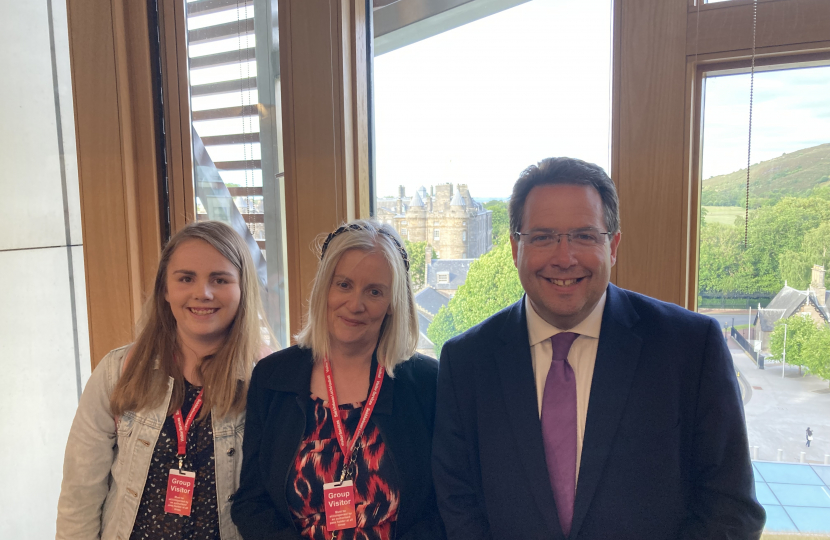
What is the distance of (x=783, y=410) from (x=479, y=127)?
1476 millimetres

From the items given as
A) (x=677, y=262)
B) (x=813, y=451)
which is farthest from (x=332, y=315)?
(x=813, y=451)

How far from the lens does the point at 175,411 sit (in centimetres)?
170

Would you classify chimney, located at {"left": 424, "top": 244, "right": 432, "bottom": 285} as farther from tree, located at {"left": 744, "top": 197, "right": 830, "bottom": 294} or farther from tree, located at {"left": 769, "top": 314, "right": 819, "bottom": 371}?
tree, located at {"left": 769, "top": 314, "right": 819, "bottom": 371}

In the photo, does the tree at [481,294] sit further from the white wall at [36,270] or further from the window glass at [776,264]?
the white wall at [36,270]

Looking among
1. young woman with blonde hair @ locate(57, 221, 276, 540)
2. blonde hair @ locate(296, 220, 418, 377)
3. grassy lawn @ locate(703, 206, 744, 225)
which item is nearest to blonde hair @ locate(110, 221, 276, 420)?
young woman with blonde hair @ locate(57, 221, 276, 540)

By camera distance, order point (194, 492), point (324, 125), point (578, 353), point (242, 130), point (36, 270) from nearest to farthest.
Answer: point (578, 353) < point (194, 492) < point (324, 125) < point (242, 130) < point (36, 270)

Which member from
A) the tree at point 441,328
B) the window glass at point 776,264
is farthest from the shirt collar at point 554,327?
the tree at point 441,328

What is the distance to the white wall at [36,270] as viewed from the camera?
284cm

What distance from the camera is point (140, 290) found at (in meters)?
2.78

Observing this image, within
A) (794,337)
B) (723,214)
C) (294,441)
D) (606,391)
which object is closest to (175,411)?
(294,441)

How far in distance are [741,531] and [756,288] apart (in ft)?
2.76

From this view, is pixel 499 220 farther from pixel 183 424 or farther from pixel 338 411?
pixel 183 424

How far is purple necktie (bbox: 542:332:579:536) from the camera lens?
134cm

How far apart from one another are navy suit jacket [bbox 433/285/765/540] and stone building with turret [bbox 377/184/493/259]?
0.78 m
